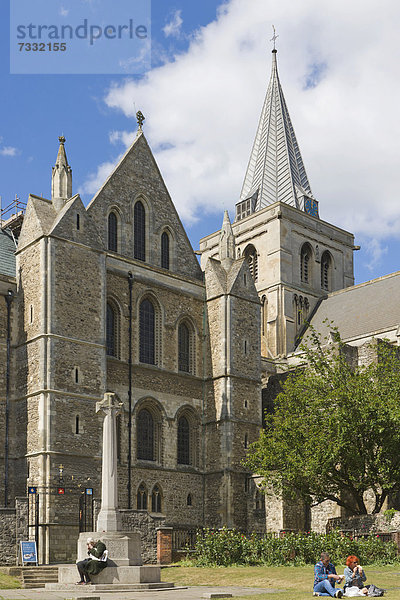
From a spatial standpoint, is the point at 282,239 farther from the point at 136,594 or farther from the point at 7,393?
the point at 136,594

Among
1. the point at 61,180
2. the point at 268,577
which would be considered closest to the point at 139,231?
the point at 61,180

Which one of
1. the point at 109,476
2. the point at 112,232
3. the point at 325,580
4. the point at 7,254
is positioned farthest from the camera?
the point at 112,232

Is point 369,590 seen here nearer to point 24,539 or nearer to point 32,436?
point 24,539

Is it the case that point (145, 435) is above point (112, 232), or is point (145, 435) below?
below

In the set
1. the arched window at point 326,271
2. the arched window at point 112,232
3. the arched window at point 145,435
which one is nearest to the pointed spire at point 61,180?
the arched window at point 112,232

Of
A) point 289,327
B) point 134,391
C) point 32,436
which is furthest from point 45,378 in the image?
point 289,327

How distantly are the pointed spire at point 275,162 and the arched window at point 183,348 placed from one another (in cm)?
2545

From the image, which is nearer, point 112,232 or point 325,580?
point 325,580

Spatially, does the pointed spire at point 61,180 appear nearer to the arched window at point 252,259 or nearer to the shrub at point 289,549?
the shrub at point 289,549

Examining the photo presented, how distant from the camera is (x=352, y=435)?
3031cm

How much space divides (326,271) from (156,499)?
1194 inches

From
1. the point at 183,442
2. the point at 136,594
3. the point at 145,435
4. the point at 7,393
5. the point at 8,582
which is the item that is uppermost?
the point at 7,393

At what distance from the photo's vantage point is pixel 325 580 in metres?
16.5

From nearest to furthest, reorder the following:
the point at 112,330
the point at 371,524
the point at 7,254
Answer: the point at 371,524
the point at 112,330
the point at 7,254
